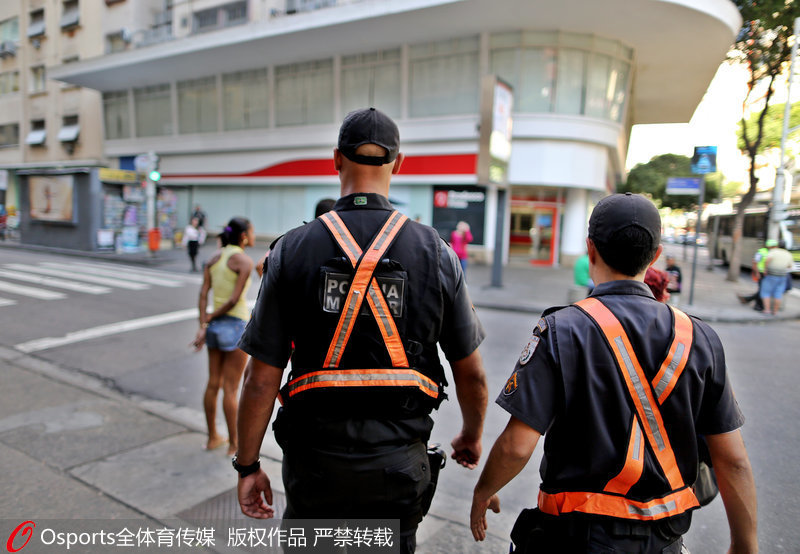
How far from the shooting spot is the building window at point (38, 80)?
33.1 metres

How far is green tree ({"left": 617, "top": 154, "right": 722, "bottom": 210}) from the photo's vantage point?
33531mm

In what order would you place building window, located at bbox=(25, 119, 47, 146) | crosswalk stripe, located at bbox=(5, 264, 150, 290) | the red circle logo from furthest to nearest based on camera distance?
building window, located at bbox=(25, 119, 47, 146)
crosswalk stripe, located at bbox=(5, 264, 150, 290)
the red circle logo

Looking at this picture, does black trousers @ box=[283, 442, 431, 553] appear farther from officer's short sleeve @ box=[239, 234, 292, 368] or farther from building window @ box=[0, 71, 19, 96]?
building window @ box=[0, 71, 19, 96]

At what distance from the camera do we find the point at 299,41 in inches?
838

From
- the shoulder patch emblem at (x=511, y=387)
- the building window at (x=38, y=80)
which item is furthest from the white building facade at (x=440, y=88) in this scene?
the shoulder patch emblem at (x=511, y=387)

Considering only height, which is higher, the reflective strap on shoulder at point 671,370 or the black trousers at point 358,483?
the reflective strap on shoulder at point 671,370

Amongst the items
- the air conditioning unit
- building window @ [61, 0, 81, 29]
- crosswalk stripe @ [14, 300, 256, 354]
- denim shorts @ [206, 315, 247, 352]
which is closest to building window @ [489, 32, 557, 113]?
crosswalk stripe @ [14, 300, 256, 354]

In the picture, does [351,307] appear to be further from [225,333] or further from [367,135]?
[225,333]

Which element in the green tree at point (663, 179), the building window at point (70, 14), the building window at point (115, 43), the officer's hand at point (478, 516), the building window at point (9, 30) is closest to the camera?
the officer's hand at point (478, 516)

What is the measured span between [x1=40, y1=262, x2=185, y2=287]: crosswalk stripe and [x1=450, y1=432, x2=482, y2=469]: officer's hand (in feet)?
40.6

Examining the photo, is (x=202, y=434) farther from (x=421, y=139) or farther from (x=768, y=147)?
(x=768, y=147)

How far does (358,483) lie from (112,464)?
2.93m

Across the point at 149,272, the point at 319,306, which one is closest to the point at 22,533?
the point at 319,306

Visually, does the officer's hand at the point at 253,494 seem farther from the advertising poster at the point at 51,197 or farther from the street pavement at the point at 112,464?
the advertising poster at the point at 51,197
